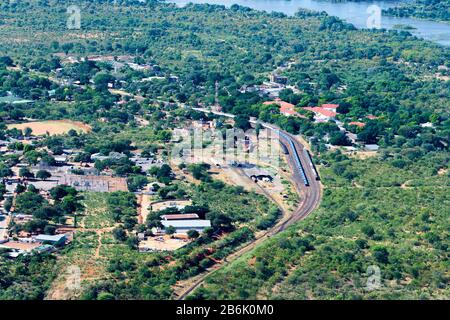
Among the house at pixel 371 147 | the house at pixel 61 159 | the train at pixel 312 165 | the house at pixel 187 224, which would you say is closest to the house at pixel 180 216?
the house at pixel 187 224

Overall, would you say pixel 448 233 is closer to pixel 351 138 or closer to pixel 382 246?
pixel 382 246

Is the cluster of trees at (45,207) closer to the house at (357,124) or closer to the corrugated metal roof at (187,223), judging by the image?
the corrugated metal roof at (187,223)

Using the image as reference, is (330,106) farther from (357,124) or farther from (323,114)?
(357,124)

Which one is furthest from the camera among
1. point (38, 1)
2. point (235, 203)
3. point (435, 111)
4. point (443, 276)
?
point (38, 1)

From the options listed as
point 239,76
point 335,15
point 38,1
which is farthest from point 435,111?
point 38,1

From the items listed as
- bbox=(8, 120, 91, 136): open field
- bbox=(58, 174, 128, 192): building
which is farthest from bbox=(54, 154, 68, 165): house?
bbox=(8, 120, 91, 136): open field

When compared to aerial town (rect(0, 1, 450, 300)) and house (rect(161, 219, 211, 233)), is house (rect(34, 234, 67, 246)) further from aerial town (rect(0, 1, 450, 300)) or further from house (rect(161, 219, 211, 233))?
house (rect(161, 219, 211, 233))
